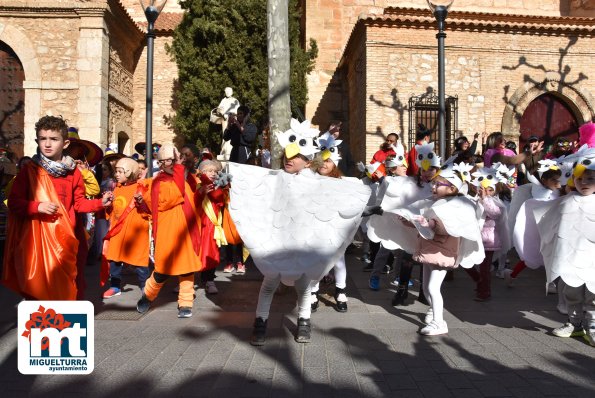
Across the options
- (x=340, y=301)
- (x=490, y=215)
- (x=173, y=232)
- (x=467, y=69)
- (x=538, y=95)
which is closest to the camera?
(x=173, y=232)

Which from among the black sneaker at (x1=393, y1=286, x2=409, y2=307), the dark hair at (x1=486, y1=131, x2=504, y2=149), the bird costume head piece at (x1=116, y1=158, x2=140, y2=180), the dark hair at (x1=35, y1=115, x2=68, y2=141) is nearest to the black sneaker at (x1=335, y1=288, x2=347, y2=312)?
the black sneaker at (x1=393, y1=286, x2=409, y2=307)

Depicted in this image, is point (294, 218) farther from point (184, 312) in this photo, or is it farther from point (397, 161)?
point (397, 161)

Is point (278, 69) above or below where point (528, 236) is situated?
above

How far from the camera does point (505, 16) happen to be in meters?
18.8

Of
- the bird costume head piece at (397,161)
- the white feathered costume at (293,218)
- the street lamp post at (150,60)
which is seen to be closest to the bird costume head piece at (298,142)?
the white feathered costume at (293,218)

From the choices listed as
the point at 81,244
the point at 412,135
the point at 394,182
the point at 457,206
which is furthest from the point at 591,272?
the point at 412,135

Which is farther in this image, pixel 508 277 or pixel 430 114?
pixel 430 114

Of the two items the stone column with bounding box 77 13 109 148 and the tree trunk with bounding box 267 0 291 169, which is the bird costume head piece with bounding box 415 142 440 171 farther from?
the stone column with bounding box 77 13 109 148

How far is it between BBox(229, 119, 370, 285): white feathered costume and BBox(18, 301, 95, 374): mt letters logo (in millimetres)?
1743

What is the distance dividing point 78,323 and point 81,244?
1759 mm

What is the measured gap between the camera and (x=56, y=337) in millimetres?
2580

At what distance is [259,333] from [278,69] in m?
3.39

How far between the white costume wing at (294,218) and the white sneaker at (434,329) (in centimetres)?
120

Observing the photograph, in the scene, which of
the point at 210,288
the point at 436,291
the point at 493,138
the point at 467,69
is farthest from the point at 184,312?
the point at 467,69
